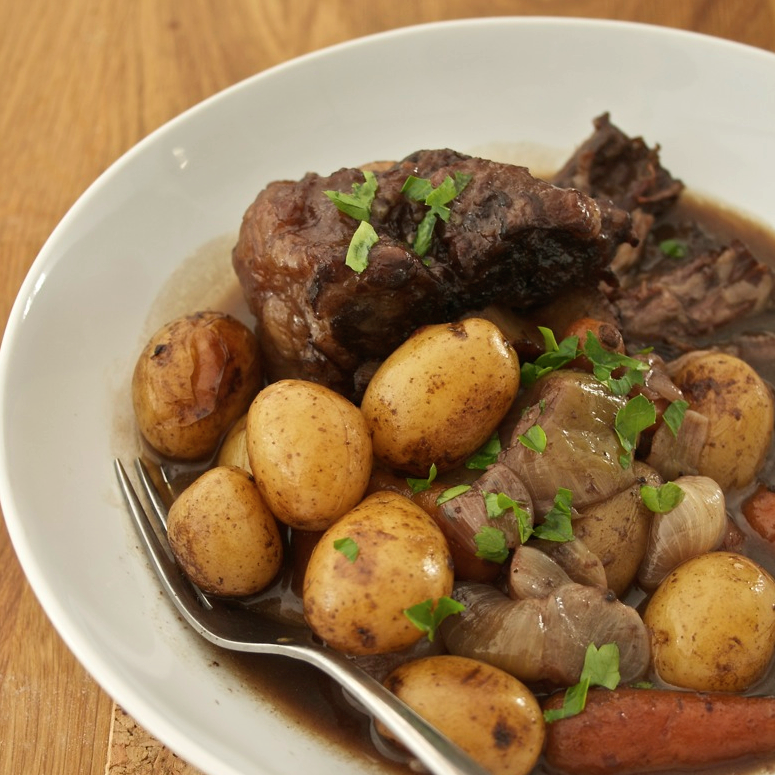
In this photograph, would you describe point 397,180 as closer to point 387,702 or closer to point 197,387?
point 197,387

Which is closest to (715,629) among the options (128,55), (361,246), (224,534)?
(224,534)

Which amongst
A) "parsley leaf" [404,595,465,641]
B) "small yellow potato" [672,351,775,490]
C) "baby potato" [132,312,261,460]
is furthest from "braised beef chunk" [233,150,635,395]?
"parsley leaf" [404,595,465,641]

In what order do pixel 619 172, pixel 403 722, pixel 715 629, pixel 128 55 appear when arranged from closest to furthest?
pixel 403 722
pixel 715 629
pixel 619 172
pixel 128 55

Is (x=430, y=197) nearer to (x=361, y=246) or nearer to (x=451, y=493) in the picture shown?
(x=361, y=246)

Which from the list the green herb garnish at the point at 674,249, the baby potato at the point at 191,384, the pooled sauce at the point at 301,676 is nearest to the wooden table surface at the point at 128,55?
the pooled sauce at the point at 301,676

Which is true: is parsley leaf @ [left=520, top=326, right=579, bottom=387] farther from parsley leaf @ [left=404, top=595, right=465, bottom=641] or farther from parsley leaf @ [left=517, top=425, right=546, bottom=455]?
parsley leaf @ [left=404, top=595, right=465, bottom=641]

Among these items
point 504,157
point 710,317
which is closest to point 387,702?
point 710,317
